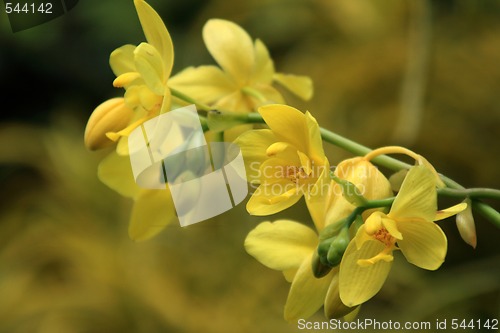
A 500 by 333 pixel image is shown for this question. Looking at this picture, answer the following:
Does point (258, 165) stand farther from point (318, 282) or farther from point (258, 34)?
point (258, 34)

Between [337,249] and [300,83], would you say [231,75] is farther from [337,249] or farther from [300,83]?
[337,249]

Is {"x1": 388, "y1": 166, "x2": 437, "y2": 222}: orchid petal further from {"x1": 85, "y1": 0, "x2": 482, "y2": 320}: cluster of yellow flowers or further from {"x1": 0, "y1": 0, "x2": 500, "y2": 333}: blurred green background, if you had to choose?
{"x1": 0, "y1": 0, "x2": 500, "y2": 333}: blurred green background

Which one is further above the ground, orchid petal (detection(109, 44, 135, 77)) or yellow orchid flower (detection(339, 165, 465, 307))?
orchid petal (detection(109, 44, 135, 77))

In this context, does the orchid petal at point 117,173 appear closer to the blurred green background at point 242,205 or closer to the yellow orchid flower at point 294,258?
the yellow orchid flower at point 294,258

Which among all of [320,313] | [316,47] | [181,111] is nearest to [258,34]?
[316,47]

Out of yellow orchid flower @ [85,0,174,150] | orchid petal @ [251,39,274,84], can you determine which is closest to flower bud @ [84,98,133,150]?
yellow orchid flower @ [85,0,174,150]

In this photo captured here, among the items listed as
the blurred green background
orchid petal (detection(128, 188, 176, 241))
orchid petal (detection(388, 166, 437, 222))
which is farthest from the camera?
the blurred green background

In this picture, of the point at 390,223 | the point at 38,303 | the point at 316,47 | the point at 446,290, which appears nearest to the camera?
the point at 390,223
